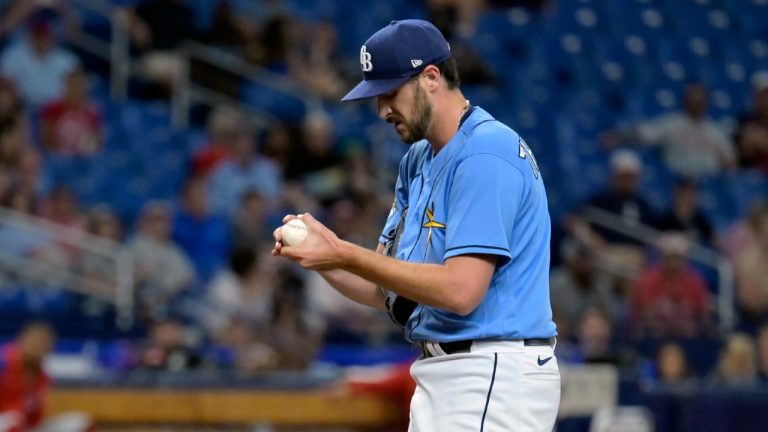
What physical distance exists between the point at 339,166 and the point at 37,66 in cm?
247

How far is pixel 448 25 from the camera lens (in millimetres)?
13281

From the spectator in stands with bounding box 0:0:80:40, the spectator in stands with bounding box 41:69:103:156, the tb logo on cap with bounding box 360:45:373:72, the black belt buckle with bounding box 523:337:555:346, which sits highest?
the spectator in stands with bounding box 0:0:80:40

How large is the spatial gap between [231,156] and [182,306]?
1.89 meters

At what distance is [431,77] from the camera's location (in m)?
3.92

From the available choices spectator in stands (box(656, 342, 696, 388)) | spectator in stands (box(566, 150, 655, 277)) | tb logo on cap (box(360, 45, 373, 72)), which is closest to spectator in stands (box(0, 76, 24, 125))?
spectator in stands (box(566, 150, 655, 277))

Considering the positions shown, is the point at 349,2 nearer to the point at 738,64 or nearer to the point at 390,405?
the point at 738,64

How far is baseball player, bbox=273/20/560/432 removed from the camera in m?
3.76

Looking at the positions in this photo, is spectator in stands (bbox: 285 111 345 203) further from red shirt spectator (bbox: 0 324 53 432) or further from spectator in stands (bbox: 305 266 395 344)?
red shirt spectator (bbox: 0 324 53 432)

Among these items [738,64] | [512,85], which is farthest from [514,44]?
[738,64]

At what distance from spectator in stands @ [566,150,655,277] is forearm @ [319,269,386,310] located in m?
7.27

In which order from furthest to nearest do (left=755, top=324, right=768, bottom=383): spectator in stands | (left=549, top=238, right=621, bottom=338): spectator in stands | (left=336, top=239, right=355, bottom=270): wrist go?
(left=549, top=238, right=621, bottom=338): spectator in stands < (left=755, top=324, right=768, bottom=383): spectator in stands < (left=336, top=239, right=355, bottom=270): wrist

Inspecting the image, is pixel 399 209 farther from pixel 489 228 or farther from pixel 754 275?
pixel 754 275

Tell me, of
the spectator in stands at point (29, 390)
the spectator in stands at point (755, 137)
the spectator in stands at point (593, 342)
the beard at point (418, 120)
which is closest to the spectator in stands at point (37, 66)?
the spectator in stands at point (29, 390)

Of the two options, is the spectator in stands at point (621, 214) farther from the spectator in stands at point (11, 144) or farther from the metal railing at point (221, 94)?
the spectator in stands at point (11, 144)
